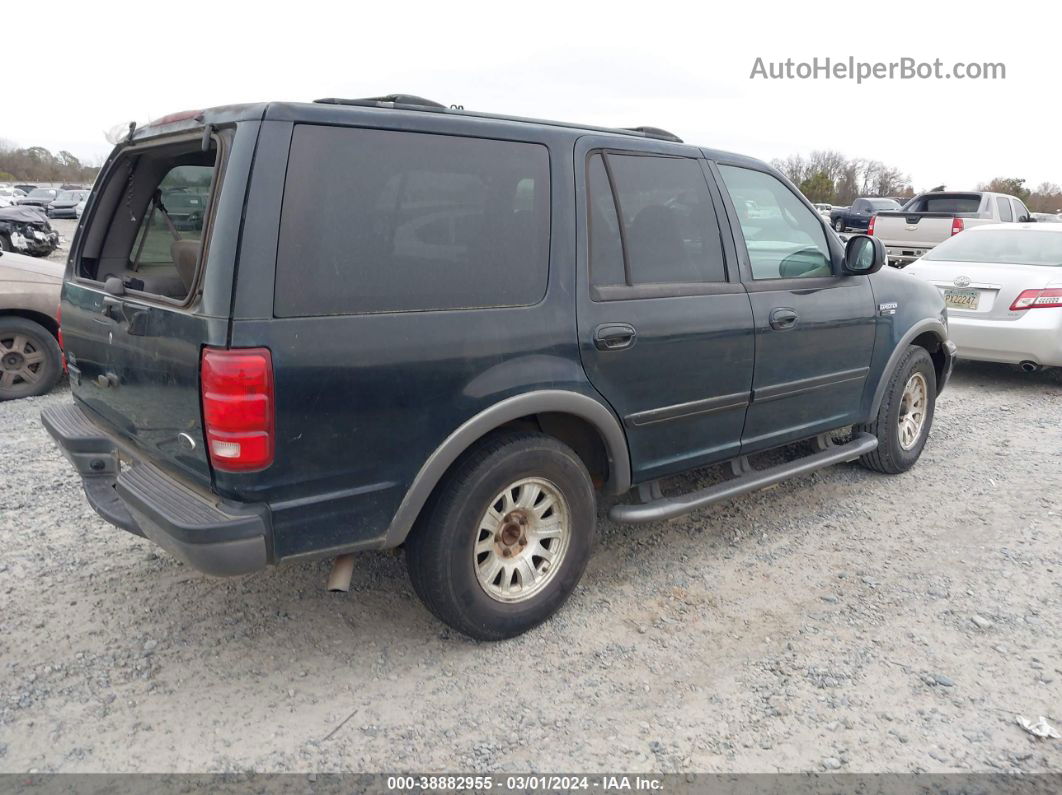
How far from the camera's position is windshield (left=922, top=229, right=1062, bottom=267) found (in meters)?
7.90

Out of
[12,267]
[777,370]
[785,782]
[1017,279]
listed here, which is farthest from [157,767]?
[1017,279]

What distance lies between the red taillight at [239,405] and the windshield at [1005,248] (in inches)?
307

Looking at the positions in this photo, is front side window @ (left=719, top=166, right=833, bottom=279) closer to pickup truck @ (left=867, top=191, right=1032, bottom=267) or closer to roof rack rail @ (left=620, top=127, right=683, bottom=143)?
roof rack rail @ (left=620, top=127, right=683, bottom=143)

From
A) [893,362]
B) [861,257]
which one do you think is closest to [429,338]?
[861,257]

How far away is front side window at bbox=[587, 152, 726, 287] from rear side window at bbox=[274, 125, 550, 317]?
0.31m

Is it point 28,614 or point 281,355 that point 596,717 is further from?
point 28,614

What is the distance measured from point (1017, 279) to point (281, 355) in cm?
723

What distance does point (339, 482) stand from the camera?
2.70m

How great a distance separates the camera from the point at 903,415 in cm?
521

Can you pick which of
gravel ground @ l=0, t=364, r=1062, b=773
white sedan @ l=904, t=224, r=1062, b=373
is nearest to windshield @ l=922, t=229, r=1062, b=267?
white sedan @ l=904, t=224, r=1062, b=373

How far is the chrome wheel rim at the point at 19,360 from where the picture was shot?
641 cm

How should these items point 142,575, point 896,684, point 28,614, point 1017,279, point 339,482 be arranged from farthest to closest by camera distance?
point 1017,279 < point 142,575 < point 28,614 < point 896,684 < point 339,482

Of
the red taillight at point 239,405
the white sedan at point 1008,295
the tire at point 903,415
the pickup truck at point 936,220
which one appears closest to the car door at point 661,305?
the red taillight at point 239,405

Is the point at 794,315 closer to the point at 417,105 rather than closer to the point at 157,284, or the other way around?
the point at 417,105
